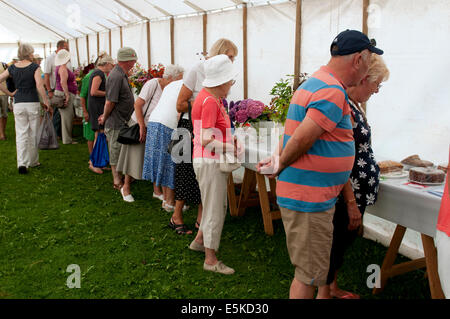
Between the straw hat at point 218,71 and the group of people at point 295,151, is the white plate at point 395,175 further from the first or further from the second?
the straw hat at point 218,71

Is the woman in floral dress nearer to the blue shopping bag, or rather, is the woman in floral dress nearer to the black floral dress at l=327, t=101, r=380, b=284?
the black floral dress at l=327, t=101, r=380, b=284

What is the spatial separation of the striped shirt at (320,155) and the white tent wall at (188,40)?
4139 mm

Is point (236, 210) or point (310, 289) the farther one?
point (236, 210)

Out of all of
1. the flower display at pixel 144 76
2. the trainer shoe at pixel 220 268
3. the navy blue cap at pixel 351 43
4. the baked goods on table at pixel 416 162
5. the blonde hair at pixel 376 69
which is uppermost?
the flower display at pixel 144 76

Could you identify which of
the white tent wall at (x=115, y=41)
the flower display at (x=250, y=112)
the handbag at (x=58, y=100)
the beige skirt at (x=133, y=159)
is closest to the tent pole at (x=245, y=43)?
the flower display at (x=250, y=112)

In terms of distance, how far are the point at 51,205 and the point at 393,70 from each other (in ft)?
11.9

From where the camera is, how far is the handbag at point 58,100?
702 centimetres

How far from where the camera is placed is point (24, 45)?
5320mm

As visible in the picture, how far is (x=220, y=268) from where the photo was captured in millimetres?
3033

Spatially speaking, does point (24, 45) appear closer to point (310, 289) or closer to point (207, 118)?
point (207, 118)

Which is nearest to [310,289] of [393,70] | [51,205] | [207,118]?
[207,118]

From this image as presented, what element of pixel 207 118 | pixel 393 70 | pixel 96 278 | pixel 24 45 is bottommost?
pixel 96 278

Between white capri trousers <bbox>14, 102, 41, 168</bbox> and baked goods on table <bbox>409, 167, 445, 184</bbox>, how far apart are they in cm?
488

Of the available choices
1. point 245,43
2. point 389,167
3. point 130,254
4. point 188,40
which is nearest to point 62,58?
point 188,40
